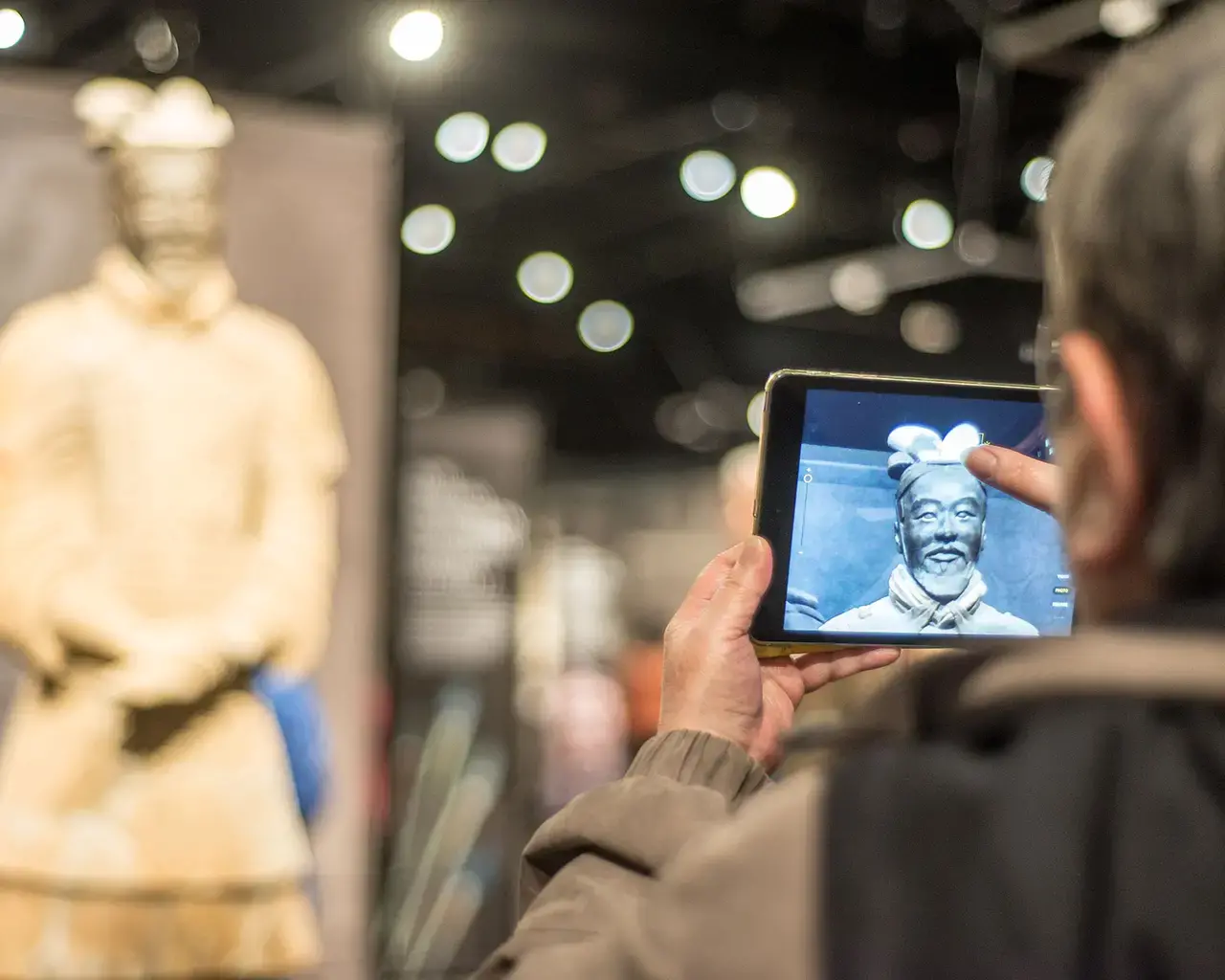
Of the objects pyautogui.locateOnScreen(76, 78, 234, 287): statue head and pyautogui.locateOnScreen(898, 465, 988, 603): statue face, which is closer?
pyautogui.locateOnScreen(898, 465, 988, 603): statue face

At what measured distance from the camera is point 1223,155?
579mm

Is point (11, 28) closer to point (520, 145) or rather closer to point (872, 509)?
point (520, 145)

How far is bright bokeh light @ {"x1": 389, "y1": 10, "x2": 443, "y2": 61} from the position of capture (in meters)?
4.08

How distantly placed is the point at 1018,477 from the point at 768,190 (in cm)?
582

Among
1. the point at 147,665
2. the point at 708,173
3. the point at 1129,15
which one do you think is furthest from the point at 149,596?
the point at 708,173

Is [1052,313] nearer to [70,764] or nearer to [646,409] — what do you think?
[70,764]

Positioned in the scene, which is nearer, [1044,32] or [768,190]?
[1044,32]

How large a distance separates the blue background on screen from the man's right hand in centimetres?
6

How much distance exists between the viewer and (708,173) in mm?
6891

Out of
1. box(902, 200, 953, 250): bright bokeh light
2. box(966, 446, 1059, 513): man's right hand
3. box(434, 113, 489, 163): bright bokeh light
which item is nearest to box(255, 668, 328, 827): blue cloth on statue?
box(966, 446, 1059, 513): man's right hand

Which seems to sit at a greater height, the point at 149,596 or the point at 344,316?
the point at 344,316

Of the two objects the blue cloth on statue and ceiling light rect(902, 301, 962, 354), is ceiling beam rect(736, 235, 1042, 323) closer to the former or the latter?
ceiling light rect(902, 301, 962, 354)

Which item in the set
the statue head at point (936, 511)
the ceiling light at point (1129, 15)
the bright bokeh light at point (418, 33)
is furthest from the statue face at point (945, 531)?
the ceiling light at point (1129, 15)

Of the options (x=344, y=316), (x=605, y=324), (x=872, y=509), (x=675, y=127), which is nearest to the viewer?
(x=872, y=509)
